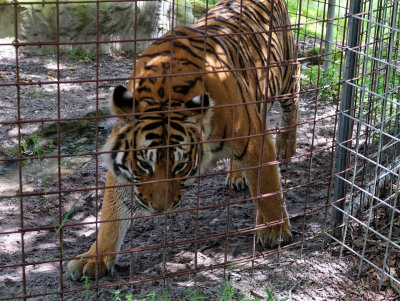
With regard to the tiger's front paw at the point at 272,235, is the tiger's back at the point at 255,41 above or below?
above

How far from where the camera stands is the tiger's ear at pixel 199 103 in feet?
10.1

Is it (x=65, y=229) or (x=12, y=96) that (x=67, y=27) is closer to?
(x=12, y=96)

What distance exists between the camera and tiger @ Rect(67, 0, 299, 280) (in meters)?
3.15

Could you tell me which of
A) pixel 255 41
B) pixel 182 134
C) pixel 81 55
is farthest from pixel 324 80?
pixel 182 134

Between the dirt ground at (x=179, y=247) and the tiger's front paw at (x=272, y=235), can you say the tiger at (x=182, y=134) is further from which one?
the dirt ground at (x=179, y=247)

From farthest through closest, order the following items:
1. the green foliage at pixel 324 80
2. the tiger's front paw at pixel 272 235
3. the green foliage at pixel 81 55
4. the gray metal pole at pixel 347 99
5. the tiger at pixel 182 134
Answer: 1. the green foliage at pixel 81 55
2. the green foliage at pixel 324 80
3. the tiger's front paw at pixel 272 235
4. the gray metal pole at pixel 347 99
5. the tiger at pixel 182 134

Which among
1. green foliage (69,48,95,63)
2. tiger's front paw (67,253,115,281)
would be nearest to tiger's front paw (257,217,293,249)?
tiger's front paw (67,253,115,281)

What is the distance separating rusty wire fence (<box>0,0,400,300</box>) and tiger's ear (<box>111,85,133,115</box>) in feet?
0.56

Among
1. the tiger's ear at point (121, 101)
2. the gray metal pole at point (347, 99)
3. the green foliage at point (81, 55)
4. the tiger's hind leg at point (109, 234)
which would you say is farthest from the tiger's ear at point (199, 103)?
the green foliage at point (81, 55)

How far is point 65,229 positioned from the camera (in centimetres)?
418

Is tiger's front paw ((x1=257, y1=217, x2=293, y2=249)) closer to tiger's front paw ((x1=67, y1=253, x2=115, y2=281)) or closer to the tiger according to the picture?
the tiger

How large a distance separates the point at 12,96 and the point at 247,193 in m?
3.07

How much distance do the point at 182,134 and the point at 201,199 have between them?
154 centimetres

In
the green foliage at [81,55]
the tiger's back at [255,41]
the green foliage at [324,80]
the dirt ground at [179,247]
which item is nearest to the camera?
the dirt ground at [179,247]
